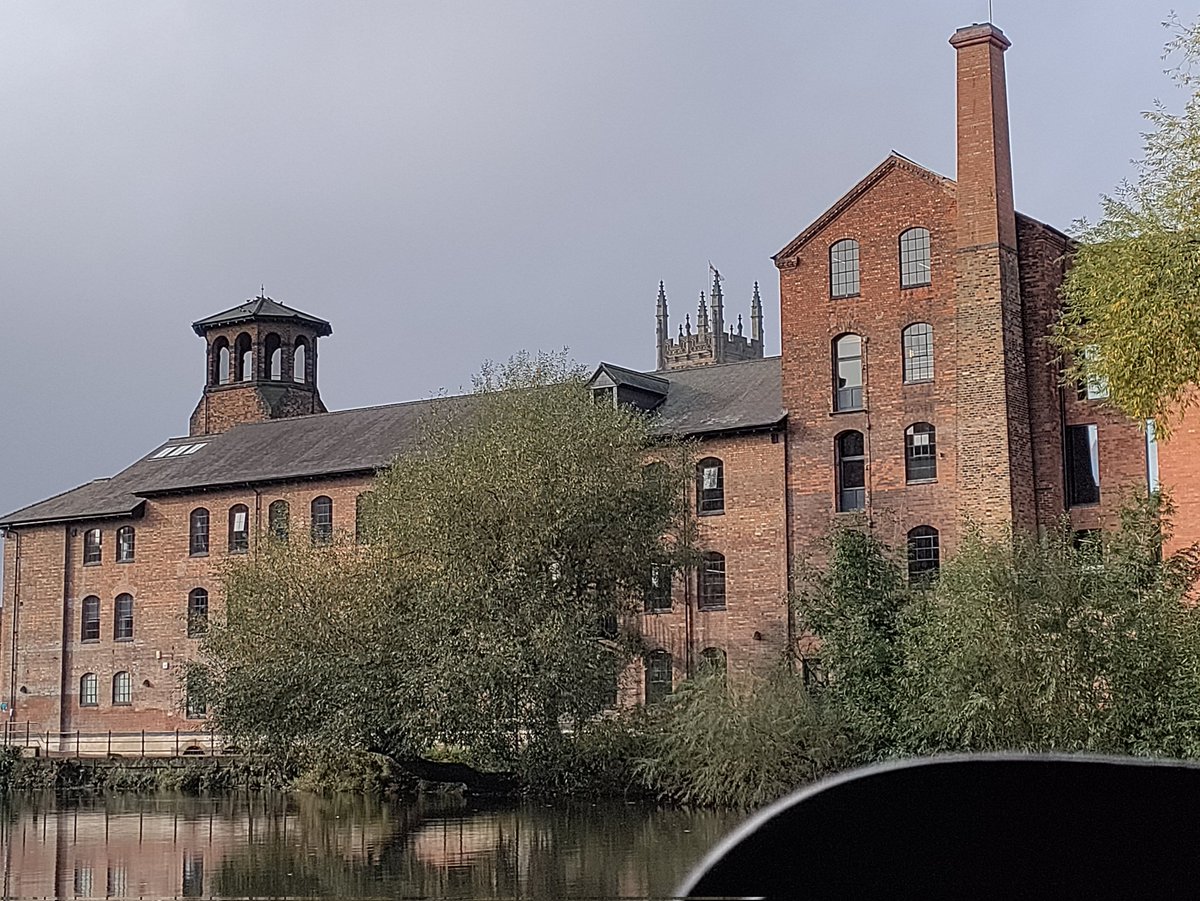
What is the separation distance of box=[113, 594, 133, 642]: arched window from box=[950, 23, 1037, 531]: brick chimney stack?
27.4 metres

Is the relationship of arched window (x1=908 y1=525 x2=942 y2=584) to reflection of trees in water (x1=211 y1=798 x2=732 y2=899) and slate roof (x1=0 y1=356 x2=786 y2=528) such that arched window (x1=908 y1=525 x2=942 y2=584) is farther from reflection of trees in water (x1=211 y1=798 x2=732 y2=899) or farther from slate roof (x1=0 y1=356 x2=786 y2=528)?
reflection of trees in water (x1=211 y1=798 x2=732 y2=899)

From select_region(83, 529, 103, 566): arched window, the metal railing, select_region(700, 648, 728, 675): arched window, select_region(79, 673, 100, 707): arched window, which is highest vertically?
select_region(83, 529, 103, 566): arched window

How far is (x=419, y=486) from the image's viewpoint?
32.2 metres

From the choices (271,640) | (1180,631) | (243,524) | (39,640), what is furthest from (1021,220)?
(39,640)

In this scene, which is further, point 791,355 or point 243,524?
point 243,524

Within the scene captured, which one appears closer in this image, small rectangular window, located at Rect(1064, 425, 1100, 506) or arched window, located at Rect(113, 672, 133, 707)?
small rectangular window, located at Rect(1064, 425, 1100, 506)

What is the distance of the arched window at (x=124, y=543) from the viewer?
48.9 meters

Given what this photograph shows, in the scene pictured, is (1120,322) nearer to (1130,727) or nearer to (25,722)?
(1130,727)

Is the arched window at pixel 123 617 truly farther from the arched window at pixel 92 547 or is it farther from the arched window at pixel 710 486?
the arched window at pixel 710 486

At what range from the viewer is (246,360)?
5694 cm

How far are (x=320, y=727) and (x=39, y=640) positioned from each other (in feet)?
68.7

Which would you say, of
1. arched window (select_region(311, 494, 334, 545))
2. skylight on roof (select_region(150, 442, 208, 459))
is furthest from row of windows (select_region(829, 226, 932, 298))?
skylight on roof (select_region(150, 442, 208, 459))

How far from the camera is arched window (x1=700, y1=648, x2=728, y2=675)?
96.4ft

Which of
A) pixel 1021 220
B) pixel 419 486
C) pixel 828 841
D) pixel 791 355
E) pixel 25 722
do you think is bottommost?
pixel 25 722
